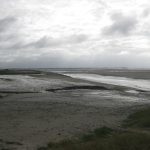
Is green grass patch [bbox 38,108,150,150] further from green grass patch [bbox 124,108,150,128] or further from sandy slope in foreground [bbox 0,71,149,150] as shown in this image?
green grass patch [bbox 124,108,150,128]

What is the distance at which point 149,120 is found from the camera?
17.0m

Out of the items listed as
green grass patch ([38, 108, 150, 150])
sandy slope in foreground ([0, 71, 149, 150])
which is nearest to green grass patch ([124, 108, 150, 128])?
sandy slope in foreground ([0, 71, 149, 150])

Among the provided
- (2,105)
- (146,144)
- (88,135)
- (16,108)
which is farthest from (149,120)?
(2,105)

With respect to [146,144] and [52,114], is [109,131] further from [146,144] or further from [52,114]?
[52,114]

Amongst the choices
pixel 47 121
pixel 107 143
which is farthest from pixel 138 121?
pixel 107 143

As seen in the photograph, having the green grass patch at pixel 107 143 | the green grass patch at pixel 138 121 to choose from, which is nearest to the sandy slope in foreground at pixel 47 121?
the green grass patch at pixel 138 121

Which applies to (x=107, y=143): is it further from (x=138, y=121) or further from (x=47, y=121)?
(x=47, y=121)

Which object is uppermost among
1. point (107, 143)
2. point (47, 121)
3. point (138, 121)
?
point (107, 143)

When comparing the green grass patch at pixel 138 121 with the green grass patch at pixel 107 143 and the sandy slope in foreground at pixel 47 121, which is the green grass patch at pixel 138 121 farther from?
the green grass patch at pixel 107 143

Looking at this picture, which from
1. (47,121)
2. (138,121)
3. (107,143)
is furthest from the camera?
(47,121)

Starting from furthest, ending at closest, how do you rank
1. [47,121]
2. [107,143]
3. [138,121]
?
[47,121] → [138,121] → [107,143]

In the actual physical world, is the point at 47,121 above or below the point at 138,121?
below

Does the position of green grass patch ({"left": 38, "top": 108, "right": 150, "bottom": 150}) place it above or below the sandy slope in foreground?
above

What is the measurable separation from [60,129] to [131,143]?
526 cm
